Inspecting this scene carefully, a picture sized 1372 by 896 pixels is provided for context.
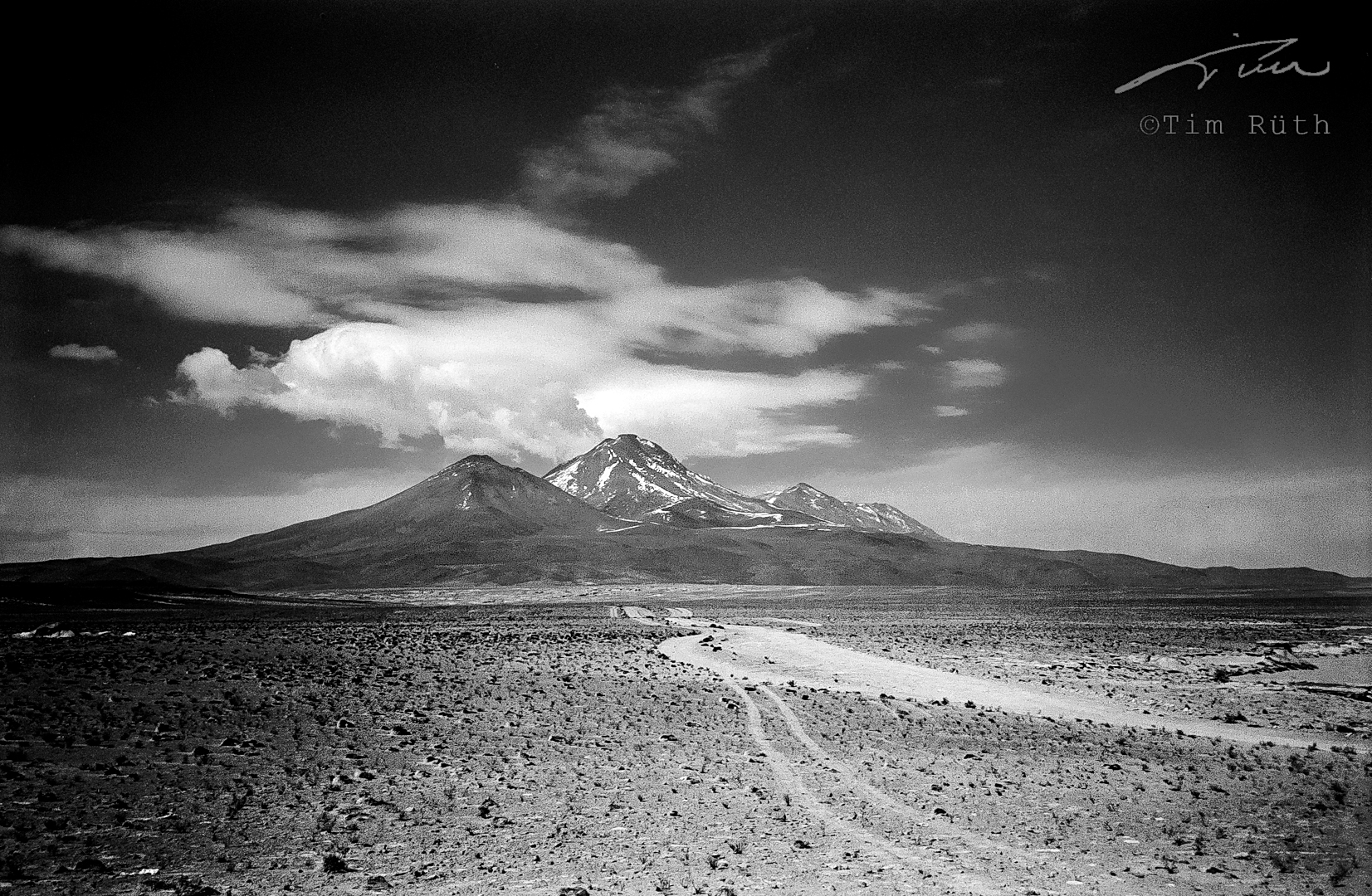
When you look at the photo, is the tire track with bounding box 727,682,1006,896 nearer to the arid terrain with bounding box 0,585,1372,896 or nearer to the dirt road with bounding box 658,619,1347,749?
the arid terrain with bounding box 0,585,1372,896

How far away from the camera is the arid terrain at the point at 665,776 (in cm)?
997

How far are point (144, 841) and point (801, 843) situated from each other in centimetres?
908

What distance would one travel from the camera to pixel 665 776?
47.2 ft

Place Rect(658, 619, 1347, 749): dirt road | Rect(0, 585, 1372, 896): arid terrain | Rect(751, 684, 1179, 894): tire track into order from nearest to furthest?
Rect(0, 585, 1372, 896): arid terrain < Rect(751, 684, 1179, 894): tire track < Rect(658, 619, 1347, 749): dirt road

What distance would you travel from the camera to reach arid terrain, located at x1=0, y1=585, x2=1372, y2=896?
9969 millimetres

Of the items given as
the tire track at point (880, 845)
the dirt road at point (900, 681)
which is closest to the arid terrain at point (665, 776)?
the tire track at point (880, 845)

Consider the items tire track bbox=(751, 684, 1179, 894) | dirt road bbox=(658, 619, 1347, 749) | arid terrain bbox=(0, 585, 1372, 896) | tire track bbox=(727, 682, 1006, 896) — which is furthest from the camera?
dirt road bbox=(658, 619, 1347, 749)

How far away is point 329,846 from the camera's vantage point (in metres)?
10.6

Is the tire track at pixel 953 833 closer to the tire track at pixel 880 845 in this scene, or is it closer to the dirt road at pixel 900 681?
the tire track at pixel 880 845

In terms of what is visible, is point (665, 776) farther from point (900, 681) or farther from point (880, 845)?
point (900, 681)

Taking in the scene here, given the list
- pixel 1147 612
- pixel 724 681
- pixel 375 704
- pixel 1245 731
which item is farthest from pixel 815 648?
pixel 1147 612

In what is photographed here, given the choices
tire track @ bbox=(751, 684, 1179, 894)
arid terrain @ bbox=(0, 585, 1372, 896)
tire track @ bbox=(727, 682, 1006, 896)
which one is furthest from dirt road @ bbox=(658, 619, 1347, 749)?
tire track @ bbox=(727, 682, 1006, 896)

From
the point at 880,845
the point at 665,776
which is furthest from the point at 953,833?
the point at 665,776

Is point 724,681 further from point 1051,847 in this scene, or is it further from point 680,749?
point 1051,847
